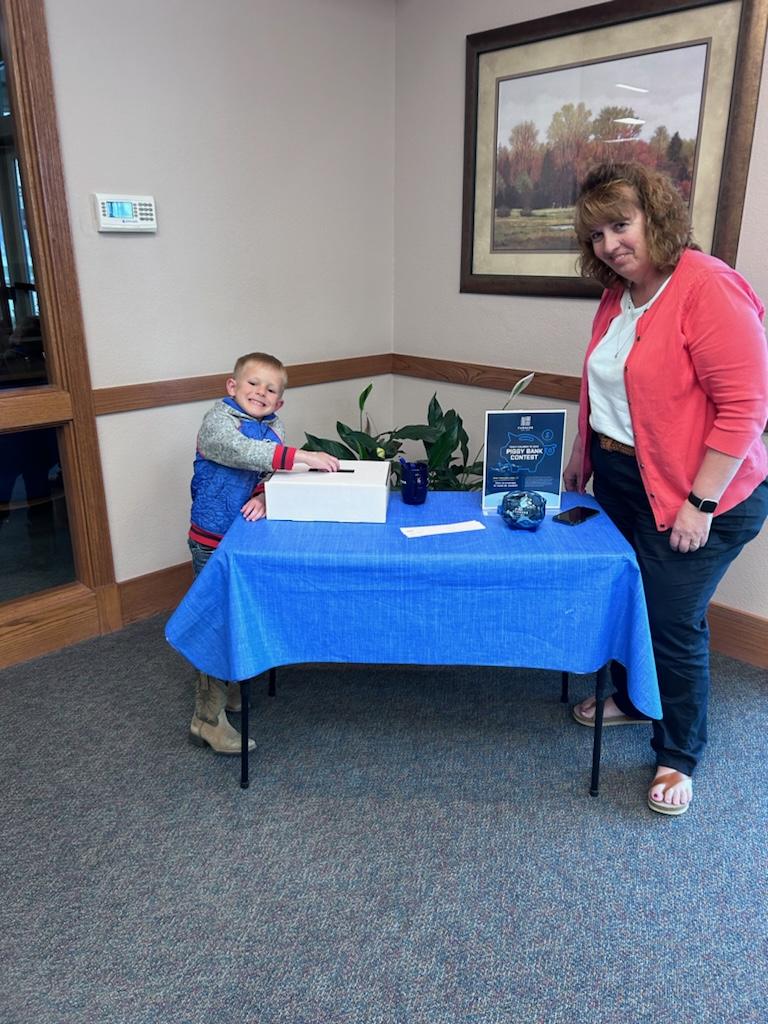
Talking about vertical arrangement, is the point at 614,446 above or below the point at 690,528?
above

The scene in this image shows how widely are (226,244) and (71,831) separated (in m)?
2.19

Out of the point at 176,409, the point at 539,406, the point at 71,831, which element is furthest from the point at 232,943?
the point at 539,406

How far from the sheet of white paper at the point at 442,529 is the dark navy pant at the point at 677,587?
420 mm

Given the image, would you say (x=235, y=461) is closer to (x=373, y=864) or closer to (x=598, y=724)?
(x=373, y=864)

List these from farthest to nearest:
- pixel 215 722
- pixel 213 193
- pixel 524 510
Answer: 1. pixel 213 193
2. pixel 215 722
3. pixel 524 510

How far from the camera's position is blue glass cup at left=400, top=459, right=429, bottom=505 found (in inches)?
84.4

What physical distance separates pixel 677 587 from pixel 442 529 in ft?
2.06

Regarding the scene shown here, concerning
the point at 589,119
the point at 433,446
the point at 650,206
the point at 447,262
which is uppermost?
the point at 589,119

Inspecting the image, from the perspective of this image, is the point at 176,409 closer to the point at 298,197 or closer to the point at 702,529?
the point at 298,197

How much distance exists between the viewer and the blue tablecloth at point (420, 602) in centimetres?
184

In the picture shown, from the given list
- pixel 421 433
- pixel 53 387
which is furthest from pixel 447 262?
pixel 53 387

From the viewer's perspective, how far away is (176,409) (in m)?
3.03

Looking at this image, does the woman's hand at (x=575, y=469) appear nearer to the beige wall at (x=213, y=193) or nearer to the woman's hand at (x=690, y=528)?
the woman's hand at (x=690, y=528)

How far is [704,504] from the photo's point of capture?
184 centimetres
